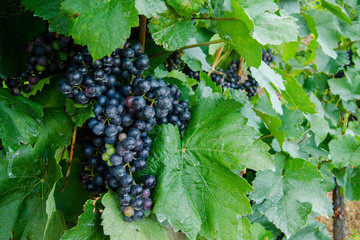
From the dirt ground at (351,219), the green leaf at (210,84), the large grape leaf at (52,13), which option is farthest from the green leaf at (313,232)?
the large grape leaf at (52,13)

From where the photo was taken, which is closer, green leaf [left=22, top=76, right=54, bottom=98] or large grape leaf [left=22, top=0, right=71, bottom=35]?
large grape leaf [left=22, top=0, right=71, bottom=35]

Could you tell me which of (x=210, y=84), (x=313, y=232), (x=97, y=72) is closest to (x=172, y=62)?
(x=210, y=84)

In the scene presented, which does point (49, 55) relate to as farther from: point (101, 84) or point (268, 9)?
point (268, 9)

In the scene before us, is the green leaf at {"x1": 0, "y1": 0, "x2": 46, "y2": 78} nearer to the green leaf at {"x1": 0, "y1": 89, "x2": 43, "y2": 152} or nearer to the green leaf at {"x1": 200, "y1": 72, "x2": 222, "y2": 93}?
the green leaf at {"x1": 0, "y1": 89, "x2": 43, "y2": 152}

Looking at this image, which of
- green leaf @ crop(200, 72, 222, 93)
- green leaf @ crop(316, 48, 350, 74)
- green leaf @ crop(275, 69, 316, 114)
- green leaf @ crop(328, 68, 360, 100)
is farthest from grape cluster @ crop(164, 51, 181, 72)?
green leaf @ crop(328, 68, 360, 100)

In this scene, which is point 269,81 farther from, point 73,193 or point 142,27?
point 73,193

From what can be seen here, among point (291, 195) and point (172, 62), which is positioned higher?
point (172, 62)
